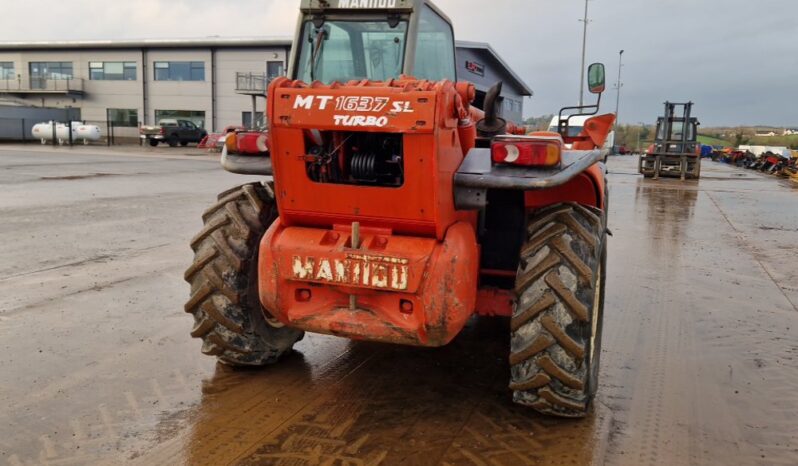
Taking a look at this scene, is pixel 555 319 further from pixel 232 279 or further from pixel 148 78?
pixel 148 78

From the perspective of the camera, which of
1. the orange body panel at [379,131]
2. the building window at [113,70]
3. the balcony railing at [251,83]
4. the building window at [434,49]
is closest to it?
the orange body panel at [379,131]

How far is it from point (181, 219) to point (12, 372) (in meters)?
7.40

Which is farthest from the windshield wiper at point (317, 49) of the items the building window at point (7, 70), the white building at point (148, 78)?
the building window at point (7, 70)

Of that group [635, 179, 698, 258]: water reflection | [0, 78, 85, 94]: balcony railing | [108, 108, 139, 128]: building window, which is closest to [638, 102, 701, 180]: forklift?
[635, 179, 698, 258]: water reflection

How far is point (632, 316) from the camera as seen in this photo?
20.2 ft

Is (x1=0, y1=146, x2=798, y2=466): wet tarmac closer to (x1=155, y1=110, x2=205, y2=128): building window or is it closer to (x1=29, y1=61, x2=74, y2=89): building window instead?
(x1=155, y1=110, x2=205, y2=128): building window

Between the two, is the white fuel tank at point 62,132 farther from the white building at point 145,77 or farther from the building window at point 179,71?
the building window at point 179,71

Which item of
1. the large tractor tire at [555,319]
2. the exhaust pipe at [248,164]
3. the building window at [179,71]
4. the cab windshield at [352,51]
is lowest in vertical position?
the large tractor tire at [555,319]

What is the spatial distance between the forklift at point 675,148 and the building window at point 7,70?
52425 millimetres

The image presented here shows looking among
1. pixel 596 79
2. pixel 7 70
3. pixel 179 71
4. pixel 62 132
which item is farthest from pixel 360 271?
pixel 7 70

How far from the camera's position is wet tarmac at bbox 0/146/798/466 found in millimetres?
3484

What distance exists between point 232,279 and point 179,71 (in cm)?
5024

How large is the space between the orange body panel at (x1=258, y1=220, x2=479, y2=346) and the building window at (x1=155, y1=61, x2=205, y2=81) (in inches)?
1948

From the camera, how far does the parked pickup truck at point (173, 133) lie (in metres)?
44.5
